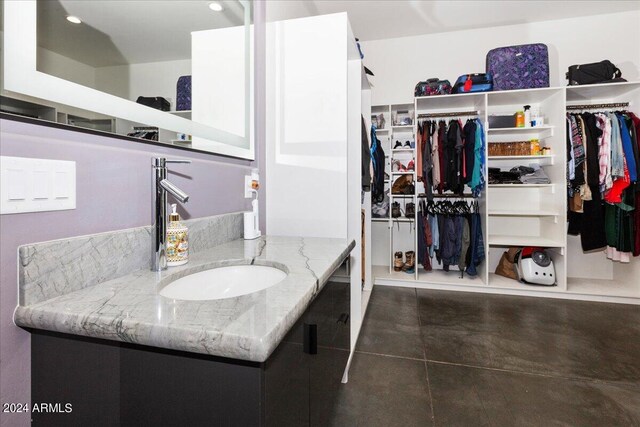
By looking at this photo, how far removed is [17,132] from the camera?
2.03 feet

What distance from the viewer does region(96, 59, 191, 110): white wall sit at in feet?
2.77

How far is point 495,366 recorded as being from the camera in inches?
72.4

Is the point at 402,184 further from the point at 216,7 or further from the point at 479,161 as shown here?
the point at 216,7

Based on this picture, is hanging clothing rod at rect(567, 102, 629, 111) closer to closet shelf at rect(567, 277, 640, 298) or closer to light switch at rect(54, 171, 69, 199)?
closet shelf at rect(567, 277, 640, 298)

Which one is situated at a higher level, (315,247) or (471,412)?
(315,247)

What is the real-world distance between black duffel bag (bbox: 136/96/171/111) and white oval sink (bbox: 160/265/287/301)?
566mm

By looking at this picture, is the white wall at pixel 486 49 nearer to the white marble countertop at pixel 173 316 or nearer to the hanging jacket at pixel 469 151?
the hanging jacket at pixel 469 151

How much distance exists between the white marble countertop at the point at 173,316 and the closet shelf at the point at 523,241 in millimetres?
2854

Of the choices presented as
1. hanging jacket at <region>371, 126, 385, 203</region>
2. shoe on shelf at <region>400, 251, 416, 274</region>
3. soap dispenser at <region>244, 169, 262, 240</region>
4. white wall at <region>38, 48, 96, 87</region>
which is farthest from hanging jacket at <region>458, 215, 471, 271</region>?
white wall at <region>38, 48, 96, 87</region>

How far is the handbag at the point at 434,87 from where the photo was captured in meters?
3.24

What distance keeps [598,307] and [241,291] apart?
327 centimetres

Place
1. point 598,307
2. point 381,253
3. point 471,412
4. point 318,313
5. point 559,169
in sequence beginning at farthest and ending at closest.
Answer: point 381,253
point 559,169
point 598,307
point 471,412
point 318,313

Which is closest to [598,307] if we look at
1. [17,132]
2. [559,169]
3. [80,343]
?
[559,169]

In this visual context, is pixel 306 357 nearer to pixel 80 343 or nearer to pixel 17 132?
pixel 80 343
